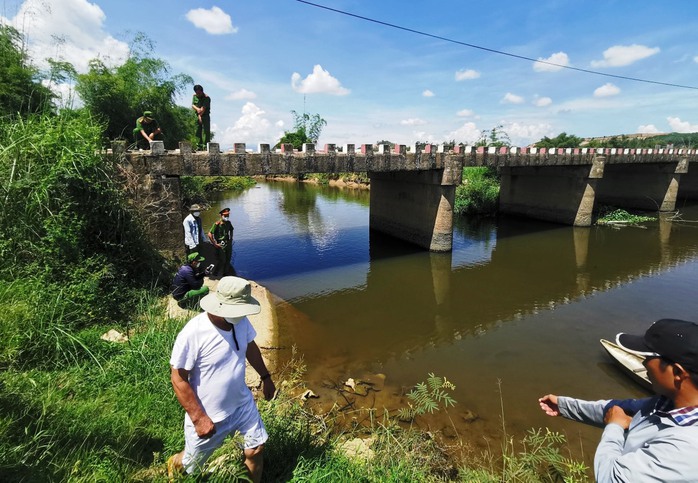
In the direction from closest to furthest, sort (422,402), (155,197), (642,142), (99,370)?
(99,370)
(422,402)
(155,197)
(642,142)

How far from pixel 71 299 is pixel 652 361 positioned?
7.06 meters

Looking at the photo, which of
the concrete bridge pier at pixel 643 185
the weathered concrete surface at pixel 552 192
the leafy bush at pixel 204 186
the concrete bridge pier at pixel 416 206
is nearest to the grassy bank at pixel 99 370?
the leafy bush at pixel 204 186

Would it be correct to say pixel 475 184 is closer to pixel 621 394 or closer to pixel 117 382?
pixel 621 394

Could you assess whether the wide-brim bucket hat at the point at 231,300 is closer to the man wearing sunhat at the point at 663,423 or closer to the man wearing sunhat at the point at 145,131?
the man wearing sunhat at the point at 663,423

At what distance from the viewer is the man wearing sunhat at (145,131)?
8977 mm

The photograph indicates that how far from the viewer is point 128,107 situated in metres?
21.2

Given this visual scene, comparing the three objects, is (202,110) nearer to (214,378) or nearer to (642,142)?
(214,378)

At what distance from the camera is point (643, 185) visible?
26.2 metres

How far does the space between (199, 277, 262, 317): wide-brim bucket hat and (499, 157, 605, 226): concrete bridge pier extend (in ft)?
73.9

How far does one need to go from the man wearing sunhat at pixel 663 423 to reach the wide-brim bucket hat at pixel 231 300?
2317mm

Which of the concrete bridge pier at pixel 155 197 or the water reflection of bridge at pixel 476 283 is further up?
the concrete bridge pier at pixel 155 197

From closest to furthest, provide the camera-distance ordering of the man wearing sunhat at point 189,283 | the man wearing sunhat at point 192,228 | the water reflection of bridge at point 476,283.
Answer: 1. the man wearing sunhat at point 189,283
2. the man wearing sunhat at point 192,228
3. the water reflection of bridge at point 476,283

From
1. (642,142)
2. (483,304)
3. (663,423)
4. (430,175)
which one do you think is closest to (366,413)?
(663,423)

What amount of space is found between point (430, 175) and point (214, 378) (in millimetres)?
13252
